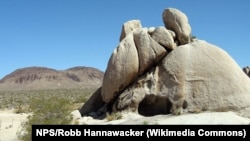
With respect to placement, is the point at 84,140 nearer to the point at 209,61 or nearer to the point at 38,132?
the point at 38,132

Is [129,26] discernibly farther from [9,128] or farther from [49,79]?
[49,79]

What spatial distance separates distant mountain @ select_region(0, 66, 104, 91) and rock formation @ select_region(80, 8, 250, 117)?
121 metres

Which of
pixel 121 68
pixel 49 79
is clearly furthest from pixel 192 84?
pixel 49 79

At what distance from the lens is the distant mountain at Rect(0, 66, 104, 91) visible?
147663 millimetres

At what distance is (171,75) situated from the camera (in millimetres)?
18469

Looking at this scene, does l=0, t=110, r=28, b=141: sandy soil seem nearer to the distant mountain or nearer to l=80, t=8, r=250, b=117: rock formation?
l=80, t=8, r=250, b=117: rock formation

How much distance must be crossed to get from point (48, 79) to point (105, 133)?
14621cm

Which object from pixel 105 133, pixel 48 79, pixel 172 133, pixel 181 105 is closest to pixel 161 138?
pixel 172 133

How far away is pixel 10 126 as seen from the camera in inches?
838

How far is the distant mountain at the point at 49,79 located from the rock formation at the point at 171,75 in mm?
121065

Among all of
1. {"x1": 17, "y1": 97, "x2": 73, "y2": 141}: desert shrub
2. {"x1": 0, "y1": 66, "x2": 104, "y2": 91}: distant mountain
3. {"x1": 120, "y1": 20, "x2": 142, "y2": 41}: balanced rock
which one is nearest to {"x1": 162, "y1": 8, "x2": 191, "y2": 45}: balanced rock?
{"x1": 120, "y1": 20, "x2": 142, "y2": 41}: balanced rock

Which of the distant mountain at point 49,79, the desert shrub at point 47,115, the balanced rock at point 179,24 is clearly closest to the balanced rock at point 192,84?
the balanced rock at point 179,24

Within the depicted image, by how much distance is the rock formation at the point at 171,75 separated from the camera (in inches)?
691

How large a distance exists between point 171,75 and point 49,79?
139 m
